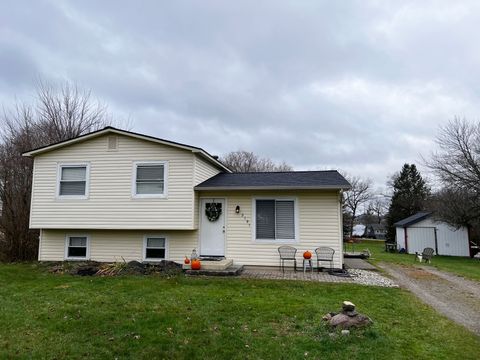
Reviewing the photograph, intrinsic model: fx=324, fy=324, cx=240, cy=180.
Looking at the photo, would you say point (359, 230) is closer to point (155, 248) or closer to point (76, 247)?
point (155, 248)

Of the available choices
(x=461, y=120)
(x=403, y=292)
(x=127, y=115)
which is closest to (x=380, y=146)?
(x=461, y=120)

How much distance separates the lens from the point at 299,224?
10742 millimetres

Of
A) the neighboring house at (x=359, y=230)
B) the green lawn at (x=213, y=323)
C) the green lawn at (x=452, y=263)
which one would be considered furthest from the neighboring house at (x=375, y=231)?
the green lawn at (x=213, y=323)

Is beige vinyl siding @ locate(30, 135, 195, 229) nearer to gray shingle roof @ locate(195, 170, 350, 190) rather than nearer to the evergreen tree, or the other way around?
gray shingle roof @ locate(195, 170, 350, 190)

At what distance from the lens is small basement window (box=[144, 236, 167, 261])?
36.9 ft

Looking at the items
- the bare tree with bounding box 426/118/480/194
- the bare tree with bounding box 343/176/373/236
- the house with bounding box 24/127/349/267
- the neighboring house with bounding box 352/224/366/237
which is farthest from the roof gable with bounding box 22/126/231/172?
the neighboring house with bounding box 352/224/366/237

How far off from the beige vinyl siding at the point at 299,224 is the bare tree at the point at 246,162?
25694mm

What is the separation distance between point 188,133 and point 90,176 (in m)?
18.8

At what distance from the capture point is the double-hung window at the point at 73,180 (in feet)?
37.0

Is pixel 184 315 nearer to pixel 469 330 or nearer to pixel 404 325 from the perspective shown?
pixel 404 325

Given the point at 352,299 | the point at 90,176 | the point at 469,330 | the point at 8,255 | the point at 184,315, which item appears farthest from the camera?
the point at 8,255

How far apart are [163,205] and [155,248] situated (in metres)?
1.75

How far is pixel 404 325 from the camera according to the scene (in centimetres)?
524

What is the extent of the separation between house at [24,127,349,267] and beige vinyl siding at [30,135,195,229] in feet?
0.11
